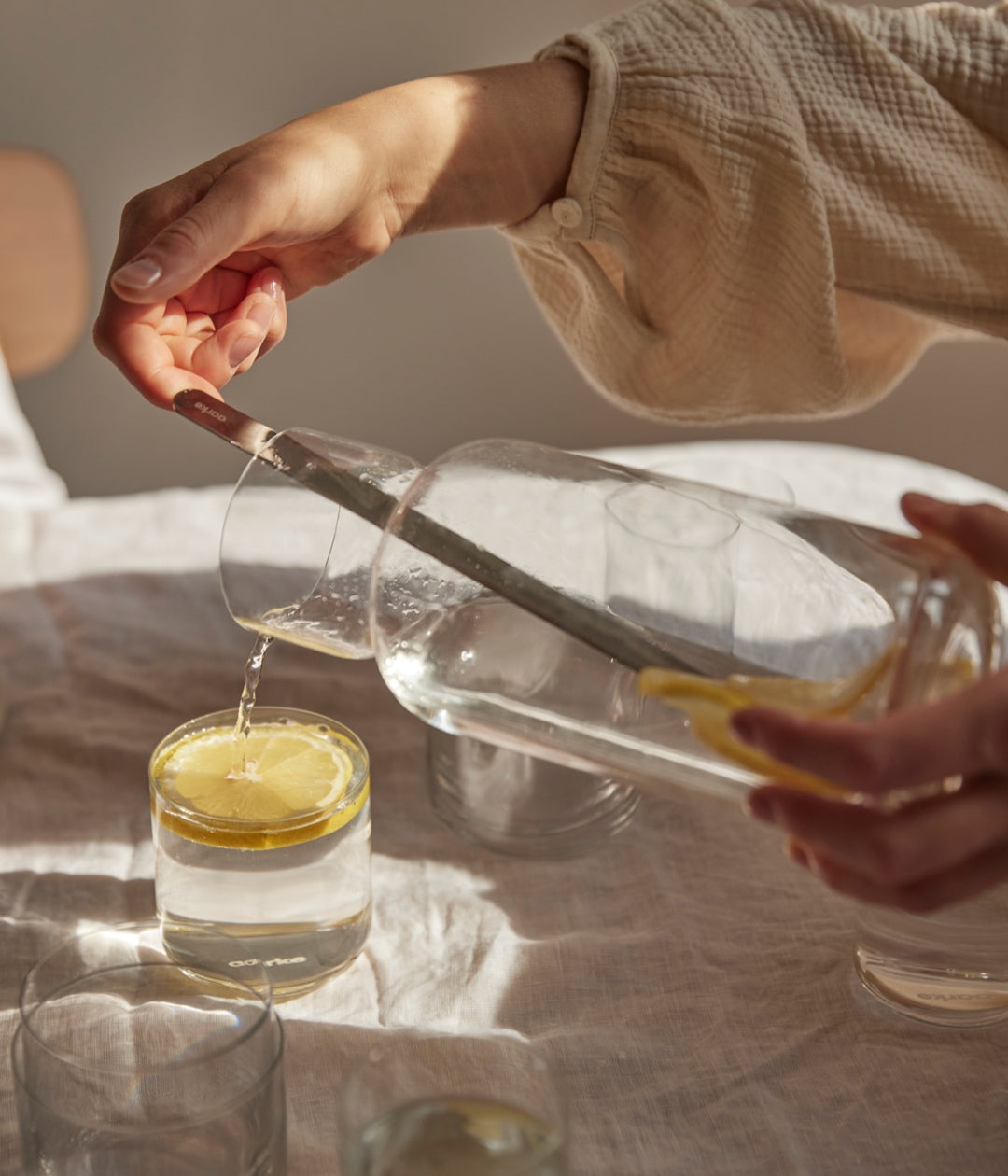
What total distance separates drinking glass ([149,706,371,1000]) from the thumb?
0.61 ft

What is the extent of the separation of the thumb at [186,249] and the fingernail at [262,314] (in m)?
0.06

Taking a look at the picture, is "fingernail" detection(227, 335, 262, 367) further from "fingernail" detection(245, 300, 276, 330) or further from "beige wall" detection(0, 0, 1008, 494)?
"beige wall" detection(0, 0, 1008, 494)

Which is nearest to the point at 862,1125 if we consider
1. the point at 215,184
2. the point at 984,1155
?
the point at 984,1155

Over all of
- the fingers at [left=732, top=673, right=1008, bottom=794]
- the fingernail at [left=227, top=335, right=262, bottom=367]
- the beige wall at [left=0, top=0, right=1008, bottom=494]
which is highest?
the fingers at [left=732, top=673, right=1008, bottom=794]

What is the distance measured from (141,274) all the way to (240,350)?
0.08 m

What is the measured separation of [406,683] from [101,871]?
0.69 ft

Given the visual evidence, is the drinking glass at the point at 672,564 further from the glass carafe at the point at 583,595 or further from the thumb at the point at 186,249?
the thumb at the point at 186,249

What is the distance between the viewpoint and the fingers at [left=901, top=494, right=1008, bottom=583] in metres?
0.38

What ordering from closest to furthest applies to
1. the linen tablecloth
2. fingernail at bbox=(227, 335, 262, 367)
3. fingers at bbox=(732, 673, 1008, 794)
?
1. fingers at bbox=(732, 673, 1008, 794)
2. the linen tablecloth
3. fingernail at bbox=(227, 335, 262, 367)

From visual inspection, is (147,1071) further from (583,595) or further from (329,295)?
(329,295)

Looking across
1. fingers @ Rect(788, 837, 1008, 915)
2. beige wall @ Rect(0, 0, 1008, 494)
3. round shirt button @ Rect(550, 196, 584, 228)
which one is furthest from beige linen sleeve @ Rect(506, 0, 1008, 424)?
beige wall @ Rect(0, 0, 1008, 494)

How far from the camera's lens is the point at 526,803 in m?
0.59

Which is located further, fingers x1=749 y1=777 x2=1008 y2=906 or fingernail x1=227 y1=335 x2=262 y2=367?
fingernail x1=227 y1=335 x2=262 y2=367

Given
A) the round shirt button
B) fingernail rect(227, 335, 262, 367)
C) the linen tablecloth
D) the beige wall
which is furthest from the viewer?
the beige wall
